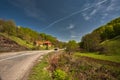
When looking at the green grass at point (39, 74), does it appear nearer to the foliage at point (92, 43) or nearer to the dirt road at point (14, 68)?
the dirt road at point (14, 68)

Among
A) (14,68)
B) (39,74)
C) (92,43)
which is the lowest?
(39,74)

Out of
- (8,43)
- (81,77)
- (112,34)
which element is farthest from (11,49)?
(112,34)

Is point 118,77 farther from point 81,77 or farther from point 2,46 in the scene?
point 2,46

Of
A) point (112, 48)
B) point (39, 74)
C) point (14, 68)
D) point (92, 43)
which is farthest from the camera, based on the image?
point (92, 43)

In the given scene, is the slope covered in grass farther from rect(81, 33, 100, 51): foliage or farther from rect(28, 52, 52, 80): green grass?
rect(28, 52, 52, 80): green grass

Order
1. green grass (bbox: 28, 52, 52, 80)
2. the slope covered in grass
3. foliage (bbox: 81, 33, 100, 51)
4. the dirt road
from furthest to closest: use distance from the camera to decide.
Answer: foliage (bbox: 81, 33, 100, 51)
the slope covered in grass
green grass (bbox: 28, 52, 52, 80)
the dirt road

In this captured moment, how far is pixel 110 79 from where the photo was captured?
15820 millimetres

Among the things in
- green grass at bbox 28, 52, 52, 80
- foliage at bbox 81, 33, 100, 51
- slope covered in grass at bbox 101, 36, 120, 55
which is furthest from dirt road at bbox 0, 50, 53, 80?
foliage at bbox 81, 33, 100, 51

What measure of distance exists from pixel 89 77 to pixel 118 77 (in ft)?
11.3

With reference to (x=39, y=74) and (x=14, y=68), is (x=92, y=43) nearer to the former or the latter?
(x=14, y=68)

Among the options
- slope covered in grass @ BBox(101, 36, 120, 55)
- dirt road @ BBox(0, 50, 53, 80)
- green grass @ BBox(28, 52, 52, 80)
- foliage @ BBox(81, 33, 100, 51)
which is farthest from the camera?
foliage @ BBox(81, 33, 100, 51)

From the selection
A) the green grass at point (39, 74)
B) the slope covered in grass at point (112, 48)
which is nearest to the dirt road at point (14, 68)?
the green grass at point (39, 74)

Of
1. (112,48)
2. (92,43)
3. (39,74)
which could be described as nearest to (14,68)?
(39,74)

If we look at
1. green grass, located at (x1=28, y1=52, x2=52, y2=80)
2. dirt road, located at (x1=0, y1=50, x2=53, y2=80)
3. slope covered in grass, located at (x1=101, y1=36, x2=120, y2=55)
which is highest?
slope covered in grass, located at (x1=101, y1=36, x2=120, y2=55)
